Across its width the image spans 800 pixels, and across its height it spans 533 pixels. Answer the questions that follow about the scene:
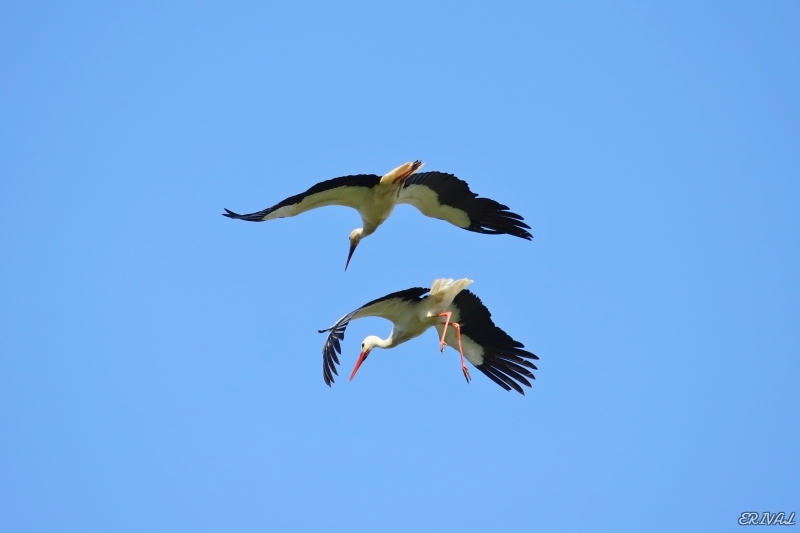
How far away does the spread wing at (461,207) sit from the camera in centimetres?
1177

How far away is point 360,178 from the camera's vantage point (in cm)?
1135

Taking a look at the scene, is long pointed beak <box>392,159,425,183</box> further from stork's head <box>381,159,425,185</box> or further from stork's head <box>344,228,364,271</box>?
stork's head <box>344,228,364,271</box>

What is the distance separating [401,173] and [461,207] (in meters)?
1.05

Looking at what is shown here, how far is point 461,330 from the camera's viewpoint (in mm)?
12281

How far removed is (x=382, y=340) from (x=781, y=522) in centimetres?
461

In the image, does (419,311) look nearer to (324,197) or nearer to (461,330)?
(461,330)

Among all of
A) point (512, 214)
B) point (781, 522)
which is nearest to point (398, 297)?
point (512, 214)

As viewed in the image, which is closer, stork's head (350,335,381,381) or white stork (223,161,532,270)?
white stork (223,161,532,270)

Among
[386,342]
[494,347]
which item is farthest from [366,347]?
[494,347]

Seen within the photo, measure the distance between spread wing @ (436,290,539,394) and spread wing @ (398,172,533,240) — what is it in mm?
859

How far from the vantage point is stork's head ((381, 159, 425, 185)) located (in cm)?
1120

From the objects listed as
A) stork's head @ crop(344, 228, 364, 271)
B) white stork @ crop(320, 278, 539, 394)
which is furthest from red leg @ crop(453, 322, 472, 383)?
stork's head @ crop(344, 228, 364, 271)

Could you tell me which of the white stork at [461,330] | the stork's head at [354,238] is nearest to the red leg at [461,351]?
the white stork at [461,330]

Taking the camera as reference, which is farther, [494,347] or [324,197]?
Result: [494,347]
